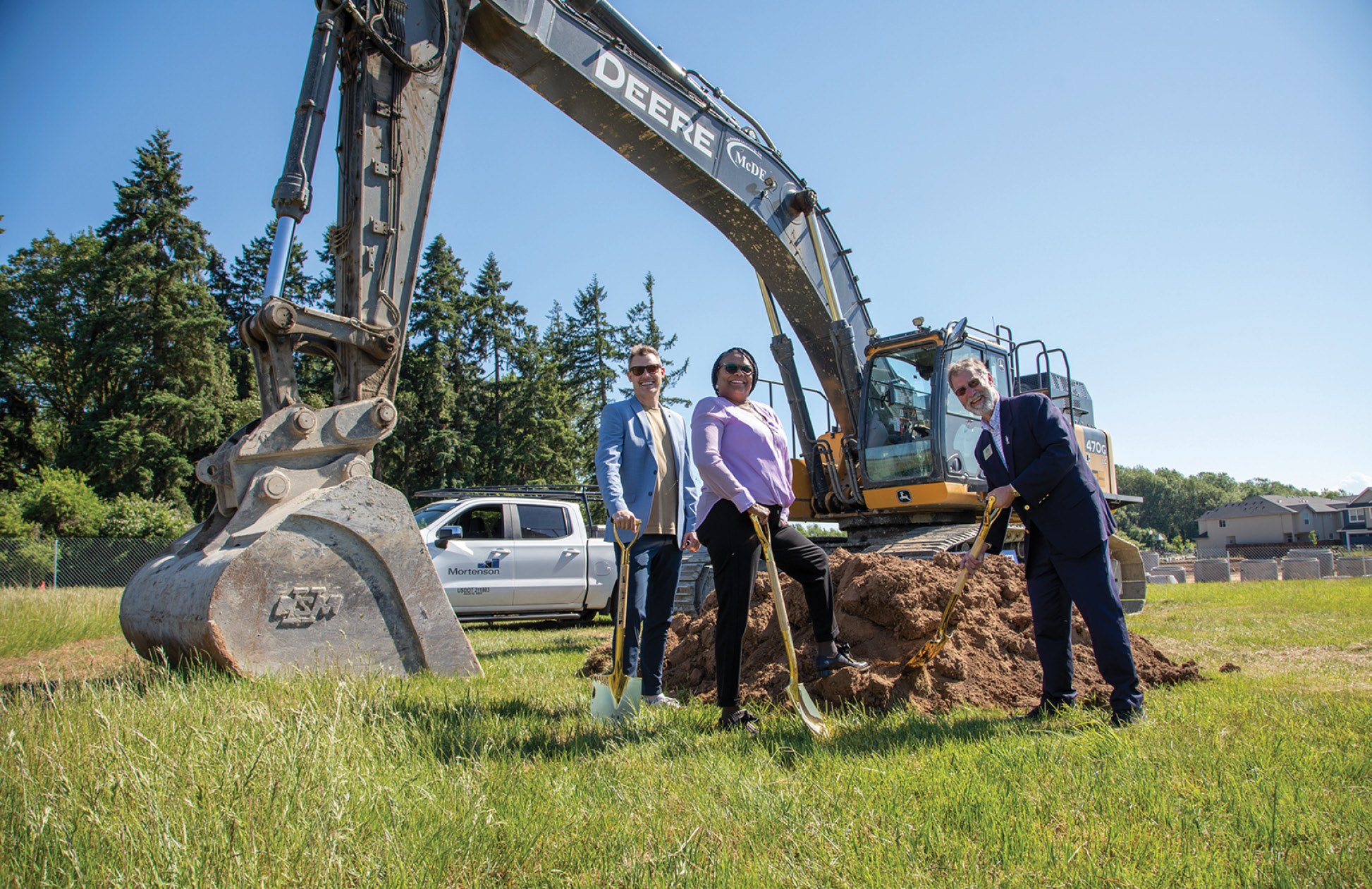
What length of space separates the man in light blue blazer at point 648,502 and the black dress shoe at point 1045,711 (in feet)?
5.93

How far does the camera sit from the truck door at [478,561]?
10266 millimetres

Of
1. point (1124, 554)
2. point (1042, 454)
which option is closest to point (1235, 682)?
point (1042, 454)

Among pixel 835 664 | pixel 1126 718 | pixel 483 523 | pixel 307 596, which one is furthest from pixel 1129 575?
pixel 307 596

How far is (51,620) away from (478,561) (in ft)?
15.8

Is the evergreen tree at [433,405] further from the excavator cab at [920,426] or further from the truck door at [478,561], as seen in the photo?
the excavator cab at [920,426]

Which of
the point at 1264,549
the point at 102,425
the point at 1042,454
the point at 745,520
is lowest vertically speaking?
the point at 1264,549

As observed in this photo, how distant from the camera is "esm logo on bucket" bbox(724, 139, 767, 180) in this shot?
26.5 feet

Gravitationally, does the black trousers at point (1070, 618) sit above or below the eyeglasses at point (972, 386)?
below

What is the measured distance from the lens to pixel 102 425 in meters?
32.8

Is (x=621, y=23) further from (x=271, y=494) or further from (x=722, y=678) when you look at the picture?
(x=722, y=678)

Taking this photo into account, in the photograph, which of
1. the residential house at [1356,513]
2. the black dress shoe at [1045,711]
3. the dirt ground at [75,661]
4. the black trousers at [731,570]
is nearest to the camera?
the black trousers at [731,570]

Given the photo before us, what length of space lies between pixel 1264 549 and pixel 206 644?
60336 mm

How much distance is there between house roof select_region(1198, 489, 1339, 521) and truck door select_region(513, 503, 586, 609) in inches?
3423

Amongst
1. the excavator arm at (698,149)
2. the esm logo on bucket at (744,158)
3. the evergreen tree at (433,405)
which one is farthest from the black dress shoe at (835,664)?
the evergreen tree at (433,405)
